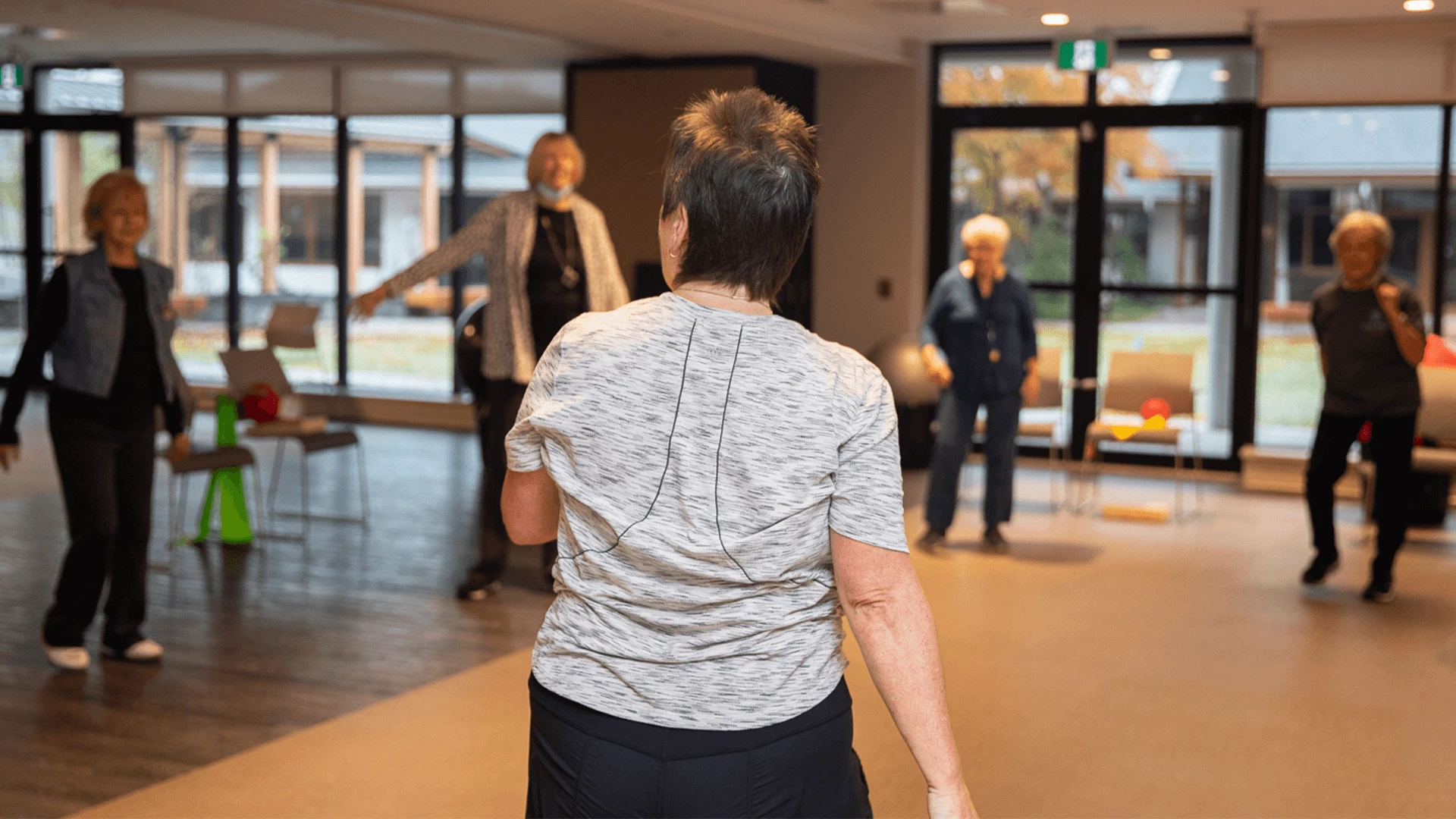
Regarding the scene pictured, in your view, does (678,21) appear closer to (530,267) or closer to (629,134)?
(629,134)

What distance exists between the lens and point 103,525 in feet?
16.9

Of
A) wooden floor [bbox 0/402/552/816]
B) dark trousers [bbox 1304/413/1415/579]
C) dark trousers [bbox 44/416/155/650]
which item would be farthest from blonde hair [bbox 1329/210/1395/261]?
dark trousers [bbox 44/416/155/650]

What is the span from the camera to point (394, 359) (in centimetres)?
1299

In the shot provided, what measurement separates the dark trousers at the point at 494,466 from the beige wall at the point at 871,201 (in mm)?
Result: 4700

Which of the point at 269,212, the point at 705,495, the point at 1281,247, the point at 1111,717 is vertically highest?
the point at 269,212

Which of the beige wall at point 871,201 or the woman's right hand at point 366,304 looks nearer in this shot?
the woman's right hand at point 366,304

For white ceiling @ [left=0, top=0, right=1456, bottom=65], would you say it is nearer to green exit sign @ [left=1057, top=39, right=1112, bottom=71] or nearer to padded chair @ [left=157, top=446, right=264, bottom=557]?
green exit sign @ [left=1057, top=39, right=1112, bottom=71]

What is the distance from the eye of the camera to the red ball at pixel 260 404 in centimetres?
772

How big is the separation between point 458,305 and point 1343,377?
785 cm

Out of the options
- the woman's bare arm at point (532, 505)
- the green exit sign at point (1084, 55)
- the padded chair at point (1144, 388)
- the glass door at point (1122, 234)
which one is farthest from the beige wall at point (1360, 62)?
the woman's bare arm at point (532, 505)

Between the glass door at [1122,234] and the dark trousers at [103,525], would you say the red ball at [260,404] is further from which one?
the glass door at [1122,234]

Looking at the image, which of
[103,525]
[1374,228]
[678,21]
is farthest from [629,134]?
[103,525]

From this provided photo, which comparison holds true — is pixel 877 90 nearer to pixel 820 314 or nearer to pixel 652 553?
pixel 820 314

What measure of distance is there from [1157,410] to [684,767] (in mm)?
7653
